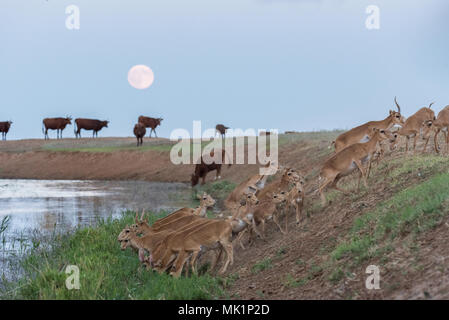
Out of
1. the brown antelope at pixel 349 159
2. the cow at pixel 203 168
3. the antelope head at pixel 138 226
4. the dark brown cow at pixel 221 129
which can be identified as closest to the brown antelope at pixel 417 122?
the brown antelope at pixel 349 159

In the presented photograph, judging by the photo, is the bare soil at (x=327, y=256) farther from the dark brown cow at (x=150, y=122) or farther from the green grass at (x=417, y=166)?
the dark brown cow at (x=150, y=122)

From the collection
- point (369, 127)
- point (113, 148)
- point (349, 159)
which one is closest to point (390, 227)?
point (349, 159)

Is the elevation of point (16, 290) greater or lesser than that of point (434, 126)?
lesser

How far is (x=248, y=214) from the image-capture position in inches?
438

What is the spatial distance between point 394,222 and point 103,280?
5291mm

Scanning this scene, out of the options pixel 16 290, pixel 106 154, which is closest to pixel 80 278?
pixel 16 290

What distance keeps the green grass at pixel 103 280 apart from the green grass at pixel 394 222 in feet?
7.69

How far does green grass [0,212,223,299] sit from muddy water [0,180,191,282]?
6.85ft

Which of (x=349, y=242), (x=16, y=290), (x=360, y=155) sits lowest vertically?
(x=16, y=290)

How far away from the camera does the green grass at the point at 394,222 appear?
807 centimetres

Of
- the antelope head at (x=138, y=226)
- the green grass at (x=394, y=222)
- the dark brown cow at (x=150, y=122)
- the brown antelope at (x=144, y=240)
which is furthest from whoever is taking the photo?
the dark brown cow at (x=150, y=122)
